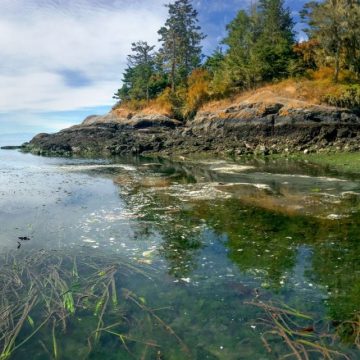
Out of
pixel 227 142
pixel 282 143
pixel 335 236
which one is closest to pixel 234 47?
pixel 227 142

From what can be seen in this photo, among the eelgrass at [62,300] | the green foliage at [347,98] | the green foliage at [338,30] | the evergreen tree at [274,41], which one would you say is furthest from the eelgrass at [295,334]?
the evergreen tree at [274,41]

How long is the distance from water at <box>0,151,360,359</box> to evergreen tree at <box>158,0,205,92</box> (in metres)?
56.4

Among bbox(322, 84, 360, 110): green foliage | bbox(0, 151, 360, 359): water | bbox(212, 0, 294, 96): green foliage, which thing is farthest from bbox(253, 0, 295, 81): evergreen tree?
bbox(0, 151, 360, 359): water

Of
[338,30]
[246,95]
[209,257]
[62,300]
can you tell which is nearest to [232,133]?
[246,95]

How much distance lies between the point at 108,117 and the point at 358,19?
167 ft

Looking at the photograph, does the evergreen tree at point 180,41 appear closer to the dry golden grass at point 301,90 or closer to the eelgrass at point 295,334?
the dry golden grass at point 301,90

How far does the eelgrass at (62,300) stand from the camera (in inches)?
278

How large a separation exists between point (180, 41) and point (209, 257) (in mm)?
70764

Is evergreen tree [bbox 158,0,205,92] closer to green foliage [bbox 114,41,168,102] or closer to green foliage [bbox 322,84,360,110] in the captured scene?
green foliage [bbox 114,41,168,102]

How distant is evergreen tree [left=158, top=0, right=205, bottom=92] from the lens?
74.9 metres

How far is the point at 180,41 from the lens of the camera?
74.9 metres

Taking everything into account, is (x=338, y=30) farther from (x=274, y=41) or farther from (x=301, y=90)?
(x=274, y=41)

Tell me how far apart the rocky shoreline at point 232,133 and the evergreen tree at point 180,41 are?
13640mm

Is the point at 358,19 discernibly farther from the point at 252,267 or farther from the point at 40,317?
the point at 40,317
